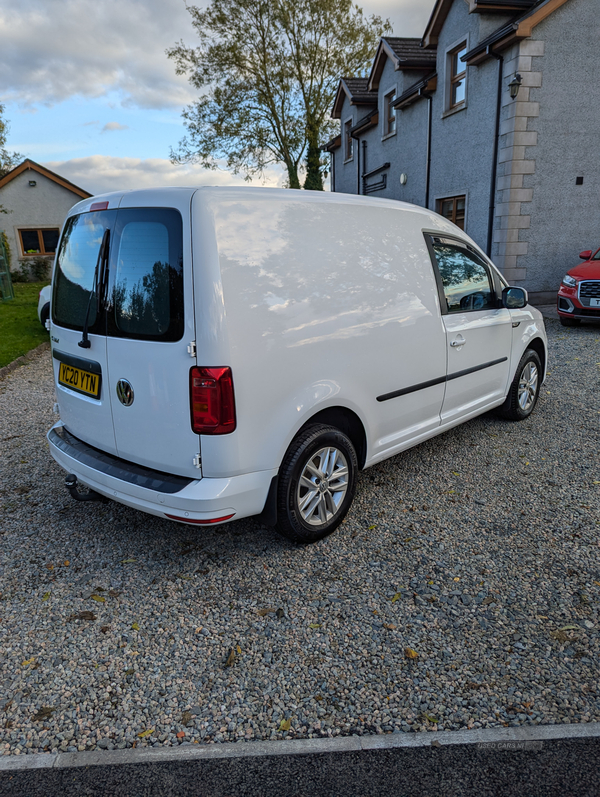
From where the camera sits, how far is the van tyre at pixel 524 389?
556 centimetres

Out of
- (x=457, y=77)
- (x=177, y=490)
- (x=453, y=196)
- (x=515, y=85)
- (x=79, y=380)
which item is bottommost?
(x=177, y=490)

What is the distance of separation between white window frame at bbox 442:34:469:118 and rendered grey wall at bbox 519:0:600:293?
2.34 metres

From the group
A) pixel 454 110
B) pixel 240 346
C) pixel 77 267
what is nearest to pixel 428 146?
pixel 454 110

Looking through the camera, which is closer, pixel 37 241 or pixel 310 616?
pixel 310 616

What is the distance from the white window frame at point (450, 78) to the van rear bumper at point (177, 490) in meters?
14.7

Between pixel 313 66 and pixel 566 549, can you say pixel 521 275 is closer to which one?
pixel 566 549

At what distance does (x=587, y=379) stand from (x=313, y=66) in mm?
29434

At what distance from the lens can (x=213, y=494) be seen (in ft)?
9.48

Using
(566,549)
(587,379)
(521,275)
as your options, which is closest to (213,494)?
(566,549)

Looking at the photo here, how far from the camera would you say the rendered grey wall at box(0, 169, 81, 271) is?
1122 inches

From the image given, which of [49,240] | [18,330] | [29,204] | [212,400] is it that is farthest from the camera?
[49,240]

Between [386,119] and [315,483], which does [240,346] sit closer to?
[315,483]

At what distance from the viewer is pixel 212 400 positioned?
111 inches

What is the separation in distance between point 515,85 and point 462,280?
34.3 feet
